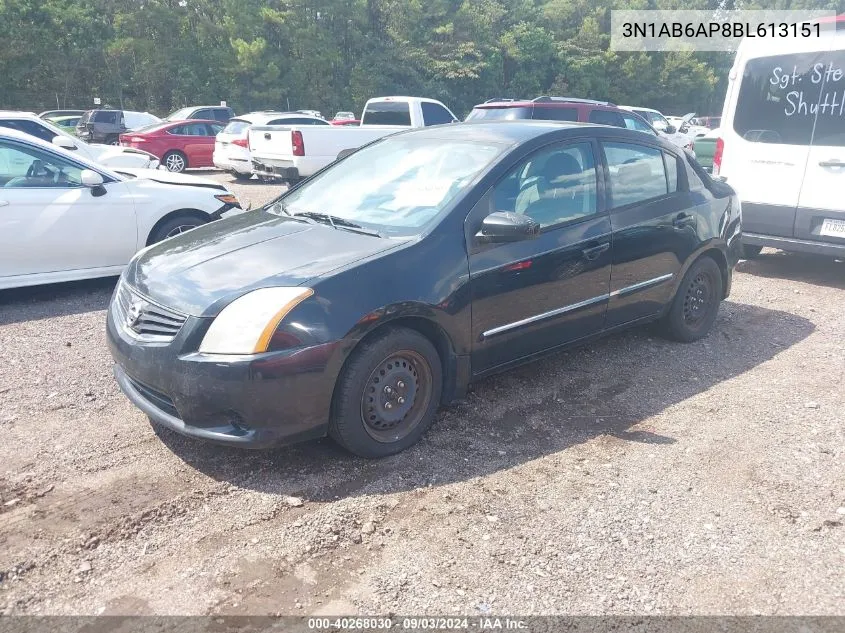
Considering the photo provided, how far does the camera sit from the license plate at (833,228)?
6965 millimetres

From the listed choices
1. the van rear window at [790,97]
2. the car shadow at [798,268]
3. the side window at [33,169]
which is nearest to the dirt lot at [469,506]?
the side window at [33,169]

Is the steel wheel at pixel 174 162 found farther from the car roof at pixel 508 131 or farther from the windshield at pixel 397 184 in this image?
the car roof at pixel 508 131

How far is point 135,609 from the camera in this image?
2637 mm

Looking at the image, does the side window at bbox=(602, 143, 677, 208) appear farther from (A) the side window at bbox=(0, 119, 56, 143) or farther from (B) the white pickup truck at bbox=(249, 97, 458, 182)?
(A) the side window at bbox=(0, 119, 56, 143)

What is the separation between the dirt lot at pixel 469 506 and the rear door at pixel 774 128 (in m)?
2.98

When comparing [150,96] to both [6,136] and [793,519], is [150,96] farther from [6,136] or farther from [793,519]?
[793,519]

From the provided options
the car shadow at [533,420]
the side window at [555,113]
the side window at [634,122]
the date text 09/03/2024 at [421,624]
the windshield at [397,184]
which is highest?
the windshield at [397,184]

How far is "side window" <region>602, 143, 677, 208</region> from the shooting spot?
15.6ft

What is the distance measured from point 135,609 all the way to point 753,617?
7.64 feet

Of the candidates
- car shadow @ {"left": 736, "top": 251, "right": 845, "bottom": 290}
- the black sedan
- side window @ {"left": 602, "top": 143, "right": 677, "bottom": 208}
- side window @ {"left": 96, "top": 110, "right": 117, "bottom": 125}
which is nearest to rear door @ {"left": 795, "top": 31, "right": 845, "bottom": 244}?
car shadow @ {"left": 736, "top": 251, "right": 845, "bottom": 290}

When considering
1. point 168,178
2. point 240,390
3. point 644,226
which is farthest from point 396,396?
point 168,178

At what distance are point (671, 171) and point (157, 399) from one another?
392 centimetres

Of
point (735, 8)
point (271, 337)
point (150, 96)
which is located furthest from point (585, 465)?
point (735, 8)

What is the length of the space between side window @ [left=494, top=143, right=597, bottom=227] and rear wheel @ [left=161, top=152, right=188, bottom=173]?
14965 mm
